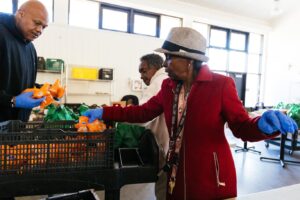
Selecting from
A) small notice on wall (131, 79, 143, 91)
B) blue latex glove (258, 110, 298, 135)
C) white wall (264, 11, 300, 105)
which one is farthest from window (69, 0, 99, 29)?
white wall (264, 11, 300, 105)

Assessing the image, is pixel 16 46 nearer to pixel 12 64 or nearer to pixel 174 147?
pixel 12 64

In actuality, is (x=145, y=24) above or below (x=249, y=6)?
below

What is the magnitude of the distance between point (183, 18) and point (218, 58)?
6.11ft

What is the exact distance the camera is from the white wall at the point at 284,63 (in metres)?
7.70

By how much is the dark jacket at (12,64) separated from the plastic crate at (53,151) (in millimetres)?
625

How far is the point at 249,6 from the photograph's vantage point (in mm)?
7398

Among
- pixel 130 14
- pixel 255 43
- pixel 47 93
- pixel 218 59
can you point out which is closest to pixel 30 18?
pixel 47 93

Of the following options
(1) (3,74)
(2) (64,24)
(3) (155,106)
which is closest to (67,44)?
(2) (64,24)

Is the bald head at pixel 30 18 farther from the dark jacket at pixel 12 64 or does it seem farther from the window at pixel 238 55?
the window at pixel 238 55

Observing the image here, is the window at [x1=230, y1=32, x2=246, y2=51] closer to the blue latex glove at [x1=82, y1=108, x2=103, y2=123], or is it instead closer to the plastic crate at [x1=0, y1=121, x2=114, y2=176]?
the blue latex glove at [x1=82, y1=108, x2=103, y2=123]

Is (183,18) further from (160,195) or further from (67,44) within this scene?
(160,195)

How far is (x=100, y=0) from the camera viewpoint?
18.7 ft

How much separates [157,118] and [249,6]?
718 cm

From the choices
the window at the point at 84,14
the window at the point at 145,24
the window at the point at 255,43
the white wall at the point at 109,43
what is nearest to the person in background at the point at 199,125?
the white wall at the point at 109,43
